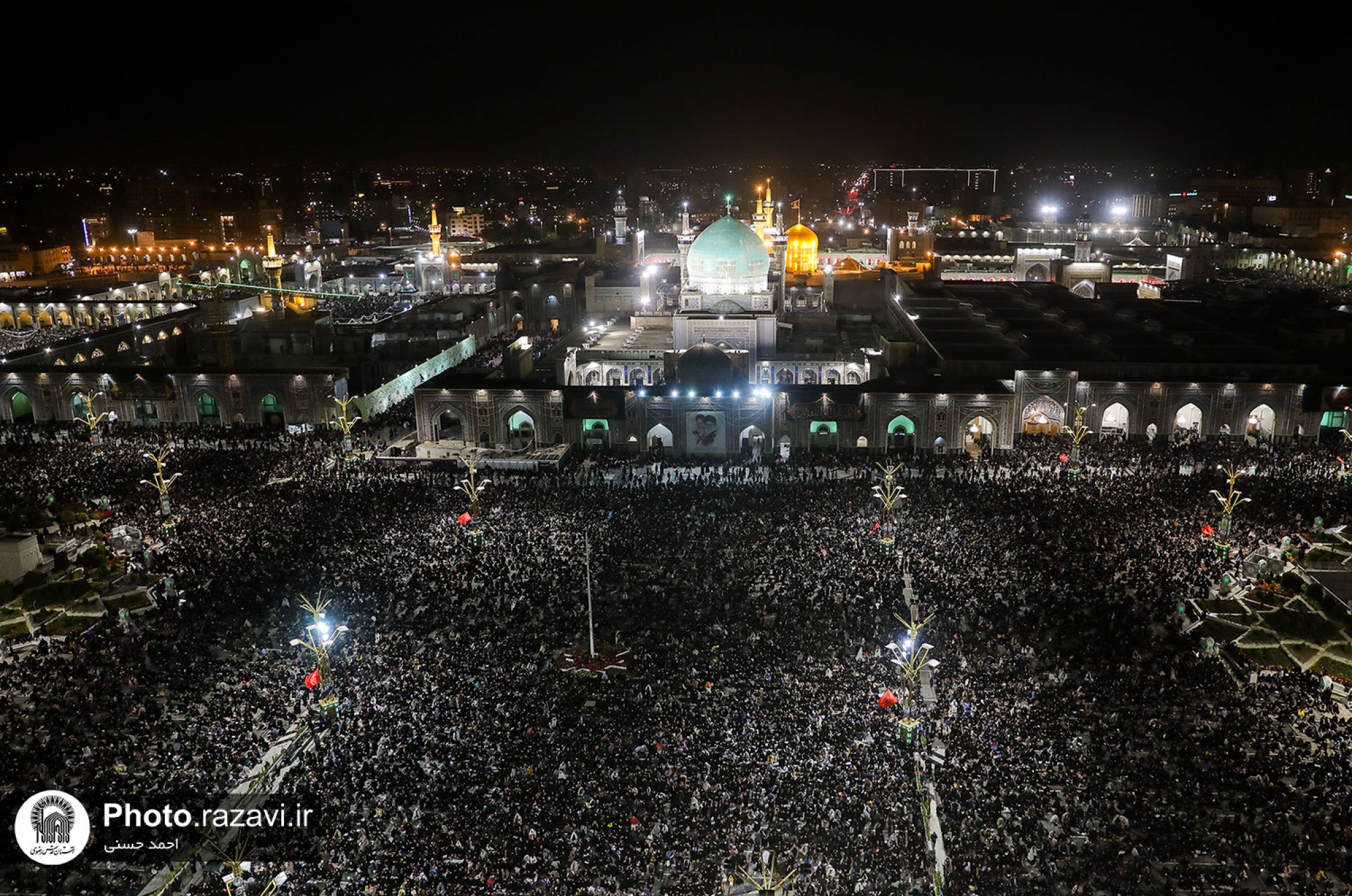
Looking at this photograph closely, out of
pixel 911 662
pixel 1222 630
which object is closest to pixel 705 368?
pixel 911 662

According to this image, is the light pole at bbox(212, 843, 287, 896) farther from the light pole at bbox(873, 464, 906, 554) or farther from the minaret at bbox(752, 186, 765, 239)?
→ the minaret at bbox(752, 186, 765, 239)

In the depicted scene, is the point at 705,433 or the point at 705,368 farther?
the point at 705,368

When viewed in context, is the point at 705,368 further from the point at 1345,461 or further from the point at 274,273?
the point at 274,273

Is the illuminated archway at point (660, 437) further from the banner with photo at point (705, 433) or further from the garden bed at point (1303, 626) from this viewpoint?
the garden bed at point (1303, 626)

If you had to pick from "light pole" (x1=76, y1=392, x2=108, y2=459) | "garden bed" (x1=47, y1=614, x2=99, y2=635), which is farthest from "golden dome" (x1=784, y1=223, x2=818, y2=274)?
"garden bed" (x1=47, y1=614, x2=99, y2=635)

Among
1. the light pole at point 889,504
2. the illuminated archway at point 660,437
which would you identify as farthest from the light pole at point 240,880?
the illuminated archway at point 660,437
